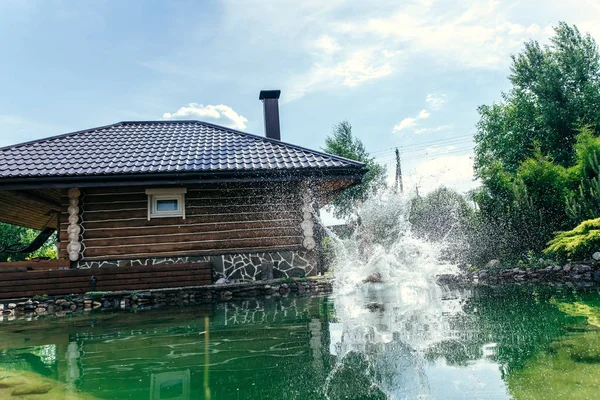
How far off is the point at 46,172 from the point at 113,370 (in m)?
7.02

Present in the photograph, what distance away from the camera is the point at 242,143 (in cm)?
1134

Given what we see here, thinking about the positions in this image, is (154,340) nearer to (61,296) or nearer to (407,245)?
(61,296)

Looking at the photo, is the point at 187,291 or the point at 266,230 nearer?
the point at 187,291

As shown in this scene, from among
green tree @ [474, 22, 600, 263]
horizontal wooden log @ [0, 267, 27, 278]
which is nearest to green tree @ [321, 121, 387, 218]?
green tree @ [474, 22, 600, 263]

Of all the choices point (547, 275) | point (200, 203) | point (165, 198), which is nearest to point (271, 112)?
point (200, 203)

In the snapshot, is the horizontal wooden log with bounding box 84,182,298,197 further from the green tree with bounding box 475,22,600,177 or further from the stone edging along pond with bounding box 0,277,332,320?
the green tree with bounding box 475,22,600,177

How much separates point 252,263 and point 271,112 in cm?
563

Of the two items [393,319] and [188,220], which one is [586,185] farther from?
[188,220]

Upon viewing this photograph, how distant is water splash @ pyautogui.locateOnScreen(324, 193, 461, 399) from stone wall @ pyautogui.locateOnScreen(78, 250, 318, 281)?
94 centimetres

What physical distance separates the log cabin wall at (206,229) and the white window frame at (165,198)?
3.4 inches

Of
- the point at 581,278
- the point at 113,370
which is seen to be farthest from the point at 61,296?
the point at 581,278

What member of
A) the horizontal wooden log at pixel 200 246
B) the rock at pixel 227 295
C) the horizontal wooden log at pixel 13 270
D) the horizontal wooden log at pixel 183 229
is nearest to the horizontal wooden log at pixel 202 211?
the horizontal wooden log at pixel 183 229

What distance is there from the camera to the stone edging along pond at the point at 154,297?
7.59m

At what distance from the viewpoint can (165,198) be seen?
32.2 ft
